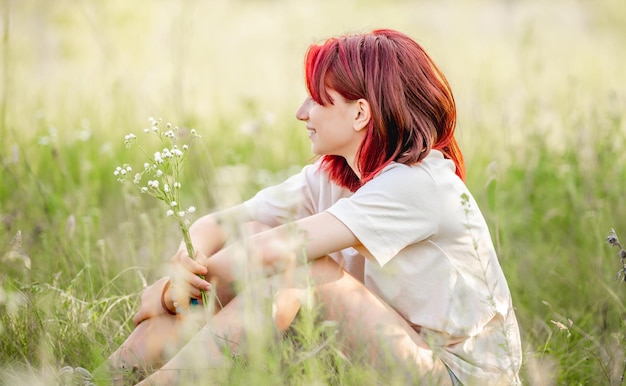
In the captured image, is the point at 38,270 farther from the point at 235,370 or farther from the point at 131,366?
the point at 235,370

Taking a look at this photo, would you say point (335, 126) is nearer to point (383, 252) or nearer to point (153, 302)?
point (383, 252)

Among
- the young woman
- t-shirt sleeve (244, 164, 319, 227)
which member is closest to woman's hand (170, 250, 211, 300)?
the young woman

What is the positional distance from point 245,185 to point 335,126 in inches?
49.4

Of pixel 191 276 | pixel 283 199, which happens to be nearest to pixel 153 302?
pixel 191 276

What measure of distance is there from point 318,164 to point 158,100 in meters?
3.33

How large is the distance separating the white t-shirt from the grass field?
0.14 m

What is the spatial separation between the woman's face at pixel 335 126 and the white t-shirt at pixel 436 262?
0.56ft

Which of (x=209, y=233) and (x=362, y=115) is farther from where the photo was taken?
(x=209, y=233)

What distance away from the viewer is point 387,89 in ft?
6.40

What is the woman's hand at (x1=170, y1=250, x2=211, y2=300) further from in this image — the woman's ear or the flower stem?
the woman's ear

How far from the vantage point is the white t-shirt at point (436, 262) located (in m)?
1.82

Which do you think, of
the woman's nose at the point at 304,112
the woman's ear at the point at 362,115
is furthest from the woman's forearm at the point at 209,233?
the woman's ear at the point at 362,115

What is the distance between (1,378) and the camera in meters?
1.80

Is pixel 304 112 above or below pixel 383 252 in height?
above
